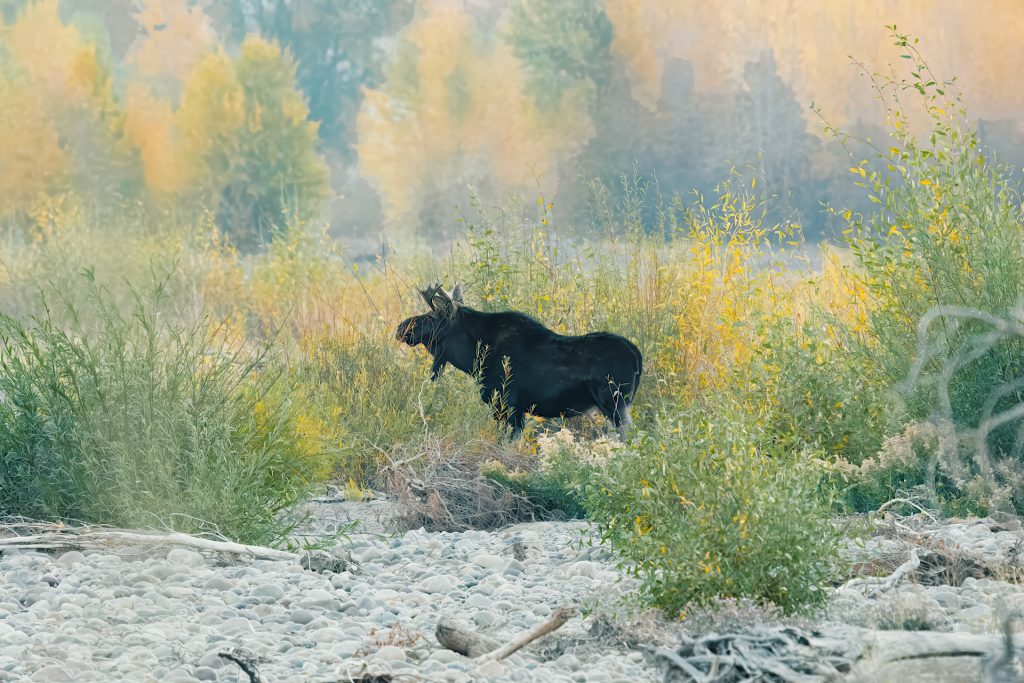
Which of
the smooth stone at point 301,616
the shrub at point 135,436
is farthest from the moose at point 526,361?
the smooth stone at point 301,616

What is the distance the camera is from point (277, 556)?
5527 mm

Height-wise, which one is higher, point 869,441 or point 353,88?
point 353,88

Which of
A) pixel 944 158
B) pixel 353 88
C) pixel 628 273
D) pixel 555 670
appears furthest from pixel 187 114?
pixel 555 670

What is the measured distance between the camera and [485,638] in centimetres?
412

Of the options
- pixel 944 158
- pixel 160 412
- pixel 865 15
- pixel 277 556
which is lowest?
pixel 277 556

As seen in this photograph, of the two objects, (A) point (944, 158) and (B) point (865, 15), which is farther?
(B) point (865, 15)

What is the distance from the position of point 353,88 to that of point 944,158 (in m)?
31.6

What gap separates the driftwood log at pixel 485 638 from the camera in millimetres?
3916

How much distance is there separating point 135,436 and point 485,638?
2.36m

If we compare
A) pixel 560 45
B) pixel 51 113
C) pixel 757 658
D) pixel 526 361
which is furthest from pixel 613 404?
pixel 560 45

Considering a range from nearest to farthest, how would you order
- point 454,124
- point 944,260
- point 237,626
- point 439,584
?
point 237,626 < point 439,584 < point 944,260 < point 454,124

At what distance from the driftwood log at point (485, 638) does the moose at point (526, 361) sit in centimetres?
372

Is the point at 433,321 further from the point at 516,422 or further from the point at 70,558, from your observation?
the point at 70,558

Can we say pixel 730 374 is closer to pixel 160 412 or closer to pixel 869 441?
pixel 869 441
